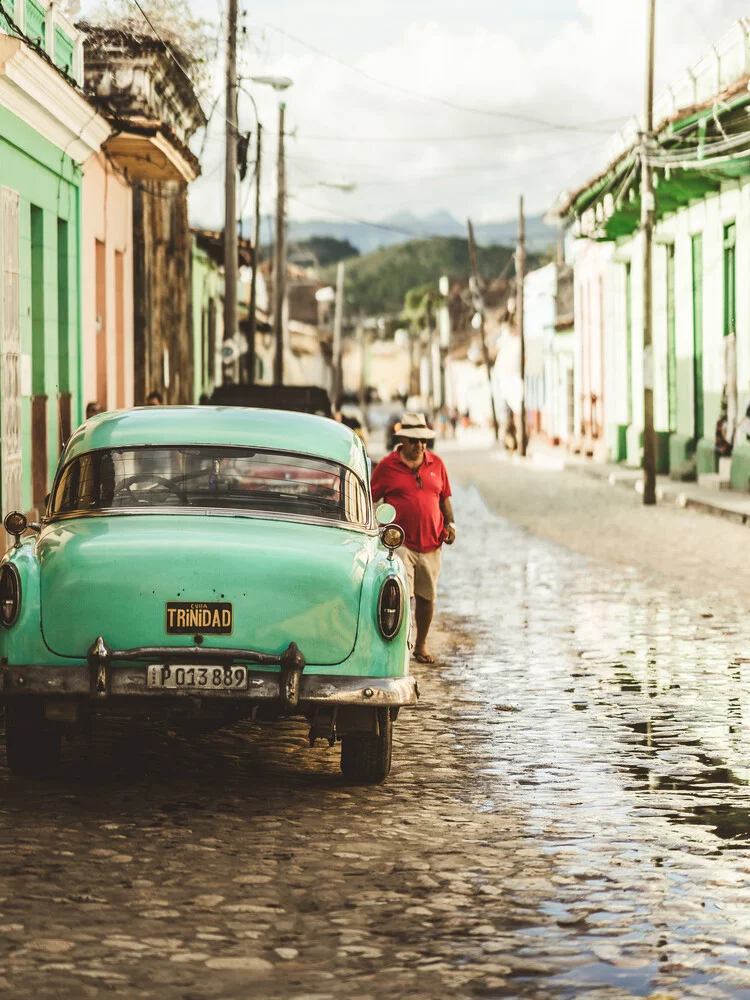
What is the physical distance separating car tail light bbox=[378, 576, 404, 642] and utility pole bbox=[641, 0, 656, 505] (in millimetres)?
20271

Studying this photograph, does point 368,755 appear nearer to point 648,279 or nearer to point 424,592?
point 424,592

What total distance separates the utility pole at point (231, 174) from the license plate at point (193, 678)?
21.7 m

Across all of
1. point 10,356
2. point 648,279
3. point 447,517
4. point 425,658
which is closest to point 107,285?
point 10,356

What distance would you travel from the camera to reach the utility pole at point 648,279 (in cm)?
2731

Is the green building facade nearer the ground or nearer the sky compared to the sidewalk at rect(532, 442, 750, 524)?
nearer the sky

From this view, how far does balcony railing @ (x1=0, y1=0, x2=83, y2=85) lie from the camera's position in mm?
16959

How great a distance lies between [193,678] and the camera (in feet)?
22.5

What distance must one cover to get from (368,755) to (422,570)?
4.15 metres

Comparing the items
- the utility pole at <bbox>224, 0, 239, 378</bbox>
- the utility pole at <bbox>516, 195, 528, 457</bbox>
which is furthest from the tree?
the utility pole at <bbox>516, 195, 528, 457</bbox>

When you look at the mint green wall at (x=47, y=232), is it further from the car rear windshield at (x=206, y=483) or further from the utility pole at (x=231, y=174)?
the car rear windshield at (x=206, y=483)

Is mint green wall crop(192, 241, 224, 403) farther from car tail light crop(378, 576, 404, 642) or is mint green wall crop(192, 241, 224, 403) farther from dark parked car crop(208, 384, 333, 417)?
car tail light crop(378, 576, 404, 642)

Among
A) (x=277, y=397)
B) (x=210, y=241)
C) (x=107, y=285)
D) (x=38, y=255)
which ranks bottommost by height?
(x=277, y=397)

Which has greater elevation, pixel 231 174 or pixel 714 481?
pixel 231 174

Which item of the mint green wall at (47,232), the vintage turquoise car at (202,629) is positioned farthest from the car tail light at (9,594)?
the mint green wall at (47,232)
